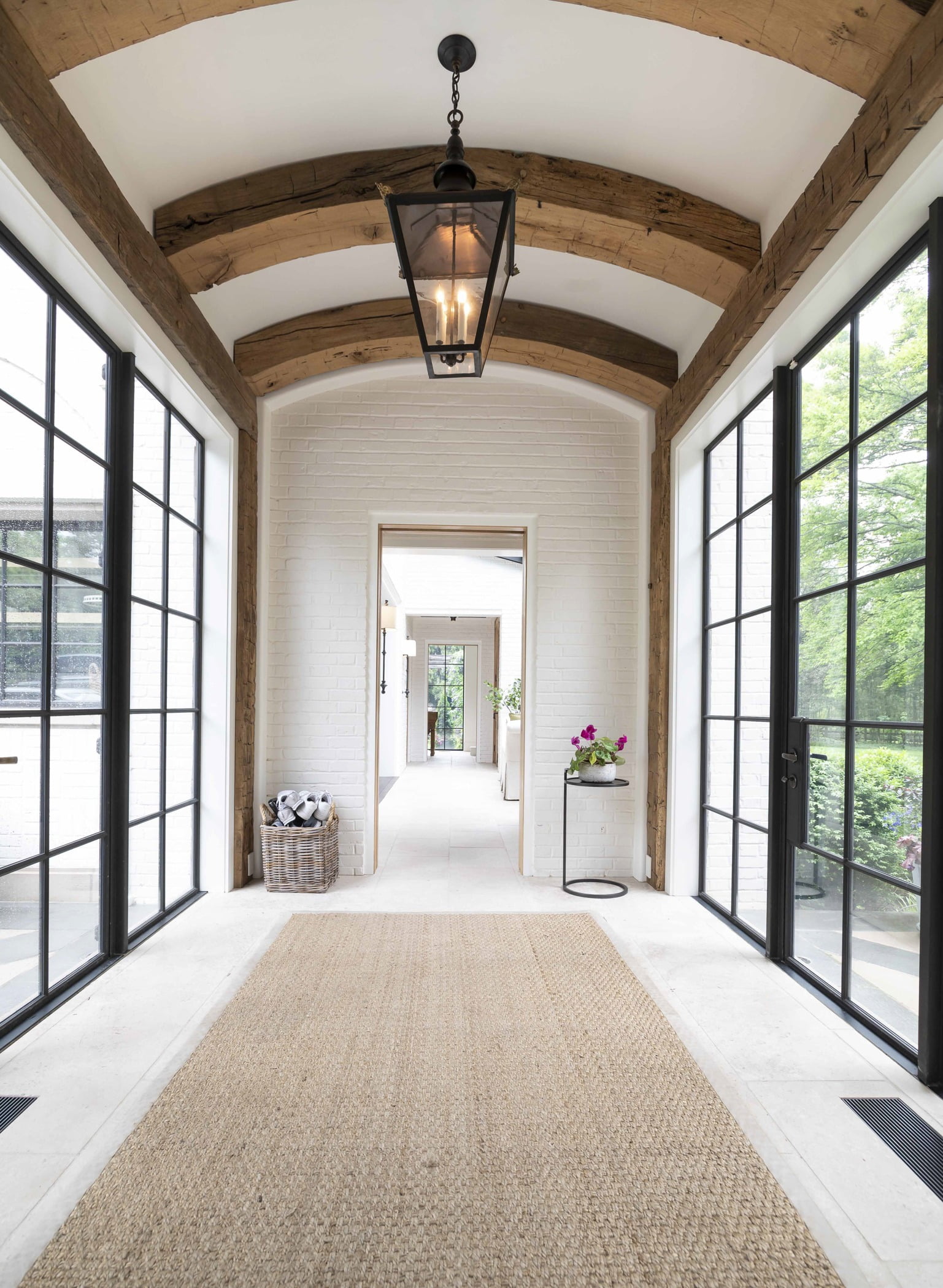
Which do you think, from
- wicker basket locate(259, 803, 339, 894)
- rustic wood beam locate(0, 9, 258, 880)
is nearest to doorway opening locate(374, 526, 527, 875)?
wicker basket locate(259, 803, 339, 894)

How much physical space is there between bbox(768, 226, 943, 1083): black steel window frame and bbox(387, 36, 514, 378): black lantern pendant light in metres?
1.17

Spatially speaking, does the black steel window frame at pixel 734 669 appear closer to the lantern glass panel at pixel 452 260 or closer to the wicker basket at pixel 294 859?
the lantern glass panel at pixel 452 260

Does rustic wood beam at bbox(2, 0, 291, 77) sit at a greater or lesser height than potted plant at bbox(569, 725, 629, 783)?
greater

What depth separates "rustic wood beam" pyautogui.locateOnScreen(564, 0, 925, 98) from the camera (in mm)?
2092

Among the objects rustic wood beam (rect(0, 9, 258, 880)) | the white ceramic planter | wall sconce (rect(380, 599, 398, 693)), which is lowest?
the white ceramic planter

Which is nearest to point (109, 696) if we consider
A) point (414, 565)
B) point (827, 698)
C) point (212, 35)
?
point (212, 35)

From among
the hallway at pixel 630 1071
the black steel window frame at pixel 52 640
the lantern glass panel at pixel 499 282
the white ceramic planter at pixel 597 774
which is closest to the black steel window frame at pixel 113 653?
the black steel window frame at pixel 52 640

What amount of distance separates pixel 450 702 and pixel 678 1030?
1316 centimetres

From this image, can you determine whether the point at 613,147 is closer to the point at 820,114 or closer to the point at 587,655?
the point at 820,114

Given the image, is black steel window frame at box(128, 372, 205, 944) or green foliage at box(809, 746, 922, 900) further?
black steel window frame at box(128, 372, 205, 944)

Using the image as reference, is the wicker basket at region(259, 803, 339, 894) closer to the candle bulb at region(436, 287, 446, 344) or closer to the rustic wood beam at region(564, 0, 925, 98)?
the candle bulb at region(436, 287, 446, 344)

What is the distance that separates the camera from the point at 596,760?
4.54 metres

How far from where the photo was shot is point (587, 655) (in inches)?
193

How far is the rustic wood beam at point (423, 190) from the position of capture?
3125 millimetres
